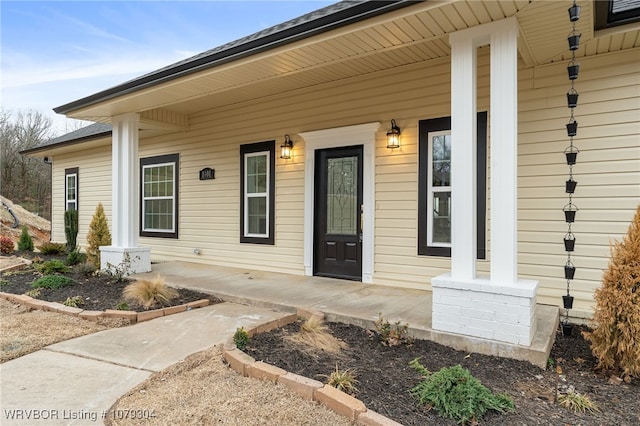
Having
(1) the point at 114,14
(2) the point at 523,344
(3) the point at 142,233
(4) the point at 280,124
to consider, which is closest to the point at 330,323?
(2) the point at 523,344

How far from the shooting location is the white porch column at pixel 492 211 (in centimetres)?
304

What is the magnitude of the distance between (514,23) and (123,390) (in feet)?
12.9

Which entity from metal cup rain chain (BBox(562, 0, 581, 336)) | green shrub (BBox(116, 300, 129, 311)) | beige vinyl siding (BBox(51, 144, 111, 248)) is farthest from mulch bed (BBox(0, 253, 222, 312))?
beige vinyl siding (BBox(51, 144, 111, 248))

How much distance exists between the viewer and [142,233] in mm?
8859

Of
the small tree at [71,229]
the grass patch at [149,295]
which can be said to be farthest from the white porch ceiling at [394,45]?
the small tree at [71,229]

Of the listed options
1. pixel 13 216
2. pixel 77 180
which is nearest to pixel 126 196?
pixel 77 180

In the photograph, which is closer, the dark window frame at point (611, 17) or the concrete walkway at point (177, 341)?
the concrete walkway at point (177, 341)

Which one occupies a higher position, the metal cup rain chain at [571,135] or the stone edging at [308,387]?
the metal cup rain chain at [571,135]

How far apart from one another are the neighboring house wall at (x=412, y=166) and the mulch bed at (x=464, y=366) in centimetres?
125

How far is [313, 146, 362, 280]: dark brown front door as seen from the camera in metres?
5.64

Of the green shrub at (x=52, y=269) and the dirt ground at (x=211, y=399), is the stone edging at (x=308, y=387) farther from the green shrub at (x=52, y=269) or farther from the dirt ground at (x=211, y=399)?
the green shrub at (x=52, y=269)

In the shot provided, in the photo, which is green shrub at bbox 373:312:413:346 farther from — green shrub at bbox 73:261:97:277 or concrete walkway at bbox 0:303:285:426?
green shrub at bbox 73:261:97:277

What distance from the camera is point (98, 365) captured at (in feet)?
9.34

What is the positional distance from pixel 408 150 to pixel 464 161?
6.20 ft
